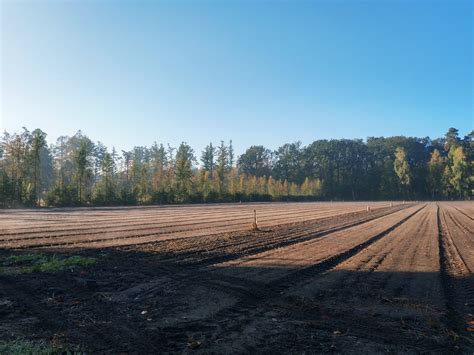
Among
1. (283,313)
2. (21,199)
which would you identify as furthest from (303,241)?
(21,199)

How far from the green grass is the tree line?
54.0 meters

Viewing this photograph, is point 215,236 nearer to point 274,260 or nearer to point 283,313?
point 274,260

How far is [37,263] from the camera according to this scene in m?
10.7

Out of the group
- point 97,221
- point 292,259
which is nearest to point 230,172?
point 97,221

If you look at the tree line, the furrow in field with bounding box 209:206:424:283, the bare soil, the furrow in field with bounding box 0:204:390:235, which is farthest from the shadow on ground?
the tree line

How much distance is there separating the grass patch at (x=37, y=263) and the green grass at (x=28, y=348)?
4952mm

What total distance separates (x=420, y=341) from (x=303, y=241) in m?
11.5

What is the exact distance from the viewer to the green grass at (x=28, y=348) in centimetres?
478

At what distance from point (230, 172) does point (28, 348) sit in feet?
302

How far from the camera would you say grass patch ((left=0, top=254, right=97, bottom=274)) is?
9.70 metres

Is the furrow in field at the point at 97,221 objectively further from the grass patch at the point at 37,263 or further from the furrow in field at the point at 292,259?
the furrow in field at the point at 292,259

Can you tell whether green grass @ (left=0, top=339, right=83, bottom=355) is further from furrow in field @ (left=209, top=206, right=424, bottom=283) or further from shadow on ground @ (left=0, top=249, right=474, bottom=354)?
furrow in field @ (left=209, top=206, right=424, bottom=283)

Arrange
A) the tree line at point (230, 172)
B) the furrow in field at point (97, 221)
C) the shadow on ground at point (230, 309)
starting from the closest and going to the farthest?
the shadow on ground at point (230, 309), the furrow in field at point (97, 221), the tree line at point (230, 172)

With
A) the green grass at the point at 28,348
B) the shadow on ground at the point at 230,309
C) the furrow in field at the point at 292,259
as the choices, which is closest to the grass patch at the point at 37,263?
the shadow on ground at the point at 230,309
